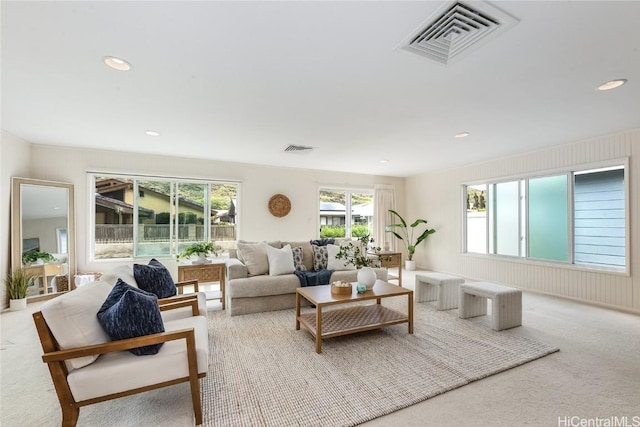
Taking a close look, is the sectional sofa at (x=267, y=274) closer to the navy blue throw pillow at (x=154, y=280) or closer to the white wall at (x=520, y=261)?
the navy blue throw pillow at (x=154, y=280)

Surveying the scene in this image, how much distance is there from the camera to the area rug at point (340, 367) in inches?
71.8

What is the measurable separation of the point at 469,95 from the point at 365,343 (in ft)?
8.43

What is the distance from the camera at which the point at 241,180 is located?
5.73m

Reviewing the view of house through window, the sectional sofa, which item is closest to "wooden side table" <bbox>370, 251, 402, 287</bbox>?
the sectional sofa

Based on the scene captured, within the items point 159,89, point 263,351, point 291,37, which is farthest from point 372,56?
point 263,351

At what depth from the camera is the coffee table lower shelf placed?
273 centimetres

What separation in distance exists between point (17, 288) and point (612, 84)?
23.3ft

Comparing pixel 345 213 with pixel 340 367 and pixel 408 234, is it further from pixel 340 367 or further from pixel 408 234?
pixel 340 367

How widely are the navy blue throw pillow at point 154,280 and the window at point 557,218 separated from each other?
5.49 m

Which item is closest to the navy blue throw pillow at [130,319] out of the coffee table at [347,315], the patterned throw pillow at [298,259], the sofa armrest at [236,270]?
the coffee table at [347,315]

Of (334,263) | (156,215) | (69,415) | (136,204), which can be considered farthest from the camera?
(156,215)

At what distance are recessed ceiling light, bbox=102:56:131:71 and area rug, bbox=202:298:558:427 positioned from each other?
8.08ft

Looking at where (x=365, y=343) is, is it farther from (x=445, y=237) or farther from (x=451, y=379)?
(x=445, y=237)

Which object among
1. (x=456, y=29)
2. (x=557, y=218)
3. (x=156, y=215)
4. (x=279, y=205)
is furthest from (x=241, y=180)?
(x=557, y=218)
